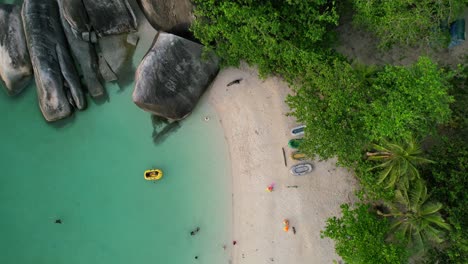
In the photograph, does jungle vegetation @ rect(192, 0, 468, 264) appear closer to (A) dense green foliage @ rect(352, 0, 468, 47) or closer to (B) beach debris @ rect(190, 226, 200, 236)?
(A) dense green foliage @ rect(352, 0, 468, 47)

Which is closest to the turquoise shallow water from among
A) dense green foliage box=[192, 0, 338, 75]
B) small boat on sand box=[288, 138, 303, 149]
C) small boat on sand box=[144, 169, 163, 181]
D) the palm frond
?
small boat on sand box=[144, 169, 163, 181]

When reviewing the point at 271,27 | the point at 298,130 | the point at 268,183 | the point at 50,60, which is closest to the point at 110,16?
the point at 50,60

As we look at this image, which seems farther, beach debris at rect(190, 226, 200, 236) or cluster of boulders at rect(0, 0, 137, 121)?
beach debris at rect(190, 226, 200, 236)

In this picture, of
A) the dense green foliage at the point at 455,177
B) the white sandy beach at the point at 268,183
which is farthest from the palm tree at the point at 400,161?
the white sandy beach at the point at 268,183

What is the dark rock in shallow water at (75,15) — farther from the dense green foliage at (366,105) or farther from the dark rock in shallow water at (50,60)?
the dense green foliage at (366,105)

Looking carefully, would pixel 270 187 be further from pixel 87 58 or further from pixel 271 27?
pixel 87 58

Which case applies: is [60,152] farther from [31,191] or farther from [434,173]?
[434,173]
